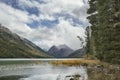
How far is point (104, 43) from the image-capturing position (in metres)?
44.8

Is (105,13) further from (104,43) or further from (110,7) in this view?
(104,43)

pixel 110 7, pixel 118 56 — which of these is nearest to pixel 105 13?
pixel 110 7

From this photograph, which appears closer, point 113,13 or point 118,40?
point 118,40

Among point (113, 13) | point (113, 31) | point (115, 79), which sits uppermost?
point (113, 13)

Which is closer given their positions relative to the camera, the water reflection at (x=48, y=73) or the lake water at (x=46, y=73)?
the water reflection at (x=48, y=73)

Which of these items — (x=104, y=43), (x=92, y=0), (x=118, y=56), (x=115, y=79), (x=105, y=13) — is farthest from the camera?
(x=92, y=0)

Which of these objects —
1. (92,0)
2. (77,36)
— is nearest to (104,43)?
(92,0)

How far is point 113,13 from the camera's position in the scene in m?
46.1

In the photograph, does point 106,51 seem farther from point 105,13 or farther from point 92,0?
point 92,0

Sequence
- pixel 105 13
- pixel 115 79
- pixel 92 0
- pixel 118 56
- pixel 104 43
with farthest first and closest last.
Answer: pixel 92 0, pixel 105 13, pixel 104 43, pixel 118 56, pixel 115 79

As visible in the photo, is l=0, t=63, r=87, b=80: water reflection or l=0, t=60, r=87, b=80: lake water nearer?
l=0, t=63, r=87, b=80: water reflection

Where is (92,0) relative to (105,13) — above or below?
above

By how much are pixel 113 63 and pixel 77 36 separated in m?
96.0

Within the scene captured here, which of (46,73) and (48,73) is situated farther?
(46,73)
